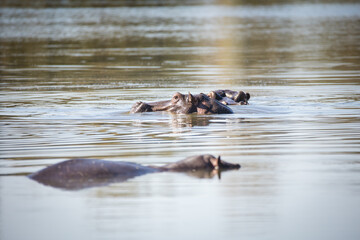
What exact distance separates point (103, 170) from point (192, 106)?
6.79 m

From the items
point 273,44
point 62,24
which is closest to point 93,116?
point 273,44

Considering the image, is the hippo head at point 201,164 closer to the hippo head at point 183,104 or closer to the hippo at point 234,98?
the hippo head at point 183,104

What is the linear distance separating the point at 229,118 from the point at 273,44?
24558 mm

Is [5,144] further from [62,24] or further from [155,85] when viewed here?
[62,24]

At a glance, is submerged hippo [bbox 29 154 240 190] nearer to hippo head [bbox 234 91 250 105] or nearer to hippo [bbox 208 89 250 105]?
hippo [bbox 208 89 250 105]

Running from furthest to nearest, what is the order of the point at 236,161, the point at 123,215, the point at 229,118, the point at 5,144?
the point at 229,118 → the point at 5,144 → the point at 236,161 → the point at 123,215

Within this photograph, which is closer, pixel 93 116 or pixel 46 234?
pixel 46 234

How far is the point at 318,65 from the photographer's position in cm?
2822

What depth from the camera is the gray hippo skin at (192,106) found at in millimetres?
16219

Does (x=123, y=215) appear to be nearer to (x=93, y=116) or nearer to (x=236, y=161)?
(x=236, y=161)

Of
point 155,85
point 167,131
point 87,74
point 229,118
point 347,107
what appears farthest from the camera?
point 87,74

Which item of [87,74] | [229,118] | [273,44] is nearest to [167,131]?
[229,118]

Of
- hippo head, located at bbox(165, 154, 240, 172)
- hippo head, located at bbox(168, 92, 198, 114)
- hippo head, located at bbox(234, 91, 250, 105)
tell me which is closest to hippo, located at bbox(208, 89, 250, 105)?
hippo head, located at bbox(234, 91, 250, 105)

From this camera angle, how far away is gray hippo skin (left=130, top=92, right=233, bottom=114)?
1622cm
